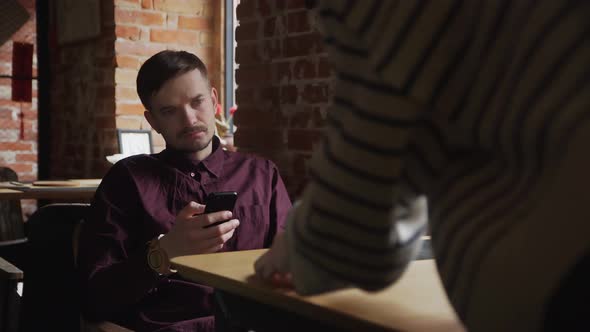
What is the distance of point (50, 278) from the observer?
1.71 m

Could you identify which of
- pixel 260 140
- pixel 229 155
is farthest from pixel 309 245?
pixel 260 140

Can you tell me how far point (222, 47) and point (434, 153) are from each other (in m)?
3.50

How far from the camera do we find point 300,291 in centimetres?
75

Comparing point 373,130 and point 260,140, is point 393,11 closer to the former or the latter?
point 373,130

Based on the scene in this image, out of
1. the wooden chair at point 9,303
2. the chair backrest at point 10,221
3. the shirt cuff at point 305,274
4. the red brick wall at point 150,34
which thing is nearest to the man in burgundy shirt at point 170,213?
the wooden chair at point 9,303

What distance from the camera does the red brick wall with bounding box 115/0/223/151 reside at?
3.89 metres

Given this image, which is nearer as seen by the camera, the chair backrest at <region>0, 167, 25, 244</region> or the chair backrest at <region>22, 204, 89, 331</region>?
the chair backrest at <region>22, 204, 89, 331</region>

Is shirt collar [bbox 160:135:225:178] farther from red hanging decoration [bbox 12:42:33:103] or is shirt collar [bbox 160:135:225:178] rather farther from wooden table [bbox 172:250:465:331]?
red hanging decoration [bbox 12:42:33:103]

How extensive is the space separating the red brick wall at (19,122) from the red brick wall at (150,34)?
1.77 metres

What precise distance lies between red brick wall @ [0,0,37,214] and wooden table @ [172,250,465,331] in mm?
4662

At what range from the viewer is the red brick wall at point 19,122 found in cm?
526

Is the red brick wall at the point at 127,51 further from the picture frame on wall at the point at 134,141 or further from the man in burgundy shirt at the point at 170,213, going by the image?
the man in burgundy shirt at the point at 170,213

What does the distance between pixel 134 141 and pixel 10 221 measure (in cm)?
75

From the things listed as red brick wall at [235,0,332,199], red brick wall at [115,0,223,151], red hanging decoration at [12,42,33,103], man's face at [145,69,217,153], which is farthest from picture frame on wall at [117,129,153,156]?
man's face at [145,69,217,153]
